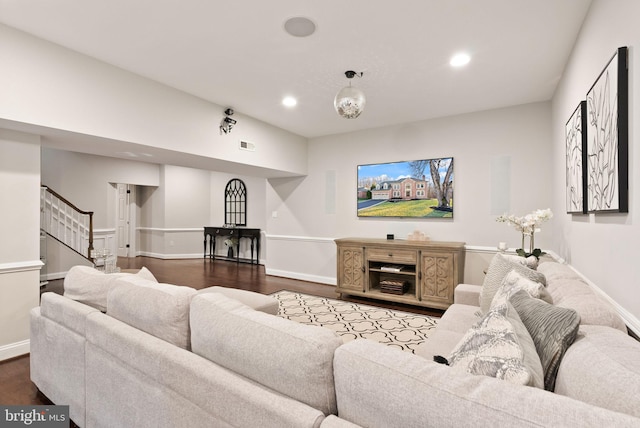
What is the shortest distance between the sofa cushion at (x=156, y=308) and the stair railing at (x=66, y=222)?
193 inches

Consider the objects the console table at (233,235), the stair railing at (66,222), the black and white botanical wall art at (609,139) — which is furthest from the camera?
the console table at (233,235)

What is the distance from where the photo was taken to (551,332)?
3.68 ft

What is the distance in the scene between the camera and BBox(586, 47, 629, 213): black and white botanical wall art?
4.59 feet

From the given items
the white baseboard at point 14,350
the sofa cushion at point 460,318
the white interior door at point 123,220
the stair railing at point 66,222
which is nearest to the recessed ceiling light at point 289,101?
the sofa cushion at point 460,318

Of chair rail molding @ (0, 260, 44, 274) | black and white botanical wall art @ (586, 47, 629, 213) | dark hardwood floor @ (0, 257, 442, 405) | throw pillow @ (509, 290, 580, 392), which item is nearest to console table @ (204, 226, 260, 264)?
dark hardwood floor @ (0, 257, 442, 405)

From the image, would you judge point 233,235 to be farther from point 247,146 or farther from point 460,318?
point 460,318

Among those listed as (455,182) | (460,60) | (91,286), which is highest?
(460,60)

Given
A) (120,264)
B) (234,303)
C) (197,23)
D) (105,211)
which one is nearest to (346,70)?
(197,23)

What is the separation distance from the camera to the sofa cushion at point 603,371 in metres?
0.74

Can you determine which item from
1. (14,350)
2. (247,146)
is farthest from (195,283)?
(14,350)

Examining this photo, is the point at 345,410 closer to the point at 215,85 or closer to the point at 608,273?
the point at 608,273

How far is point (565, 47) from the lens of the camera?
2.63 metres

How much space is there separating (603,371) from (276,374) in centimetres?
92

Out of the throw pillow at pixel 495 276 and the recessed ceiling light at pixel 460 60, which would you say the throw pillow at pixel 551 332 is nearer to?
the throw pillow at pixel 495 276
